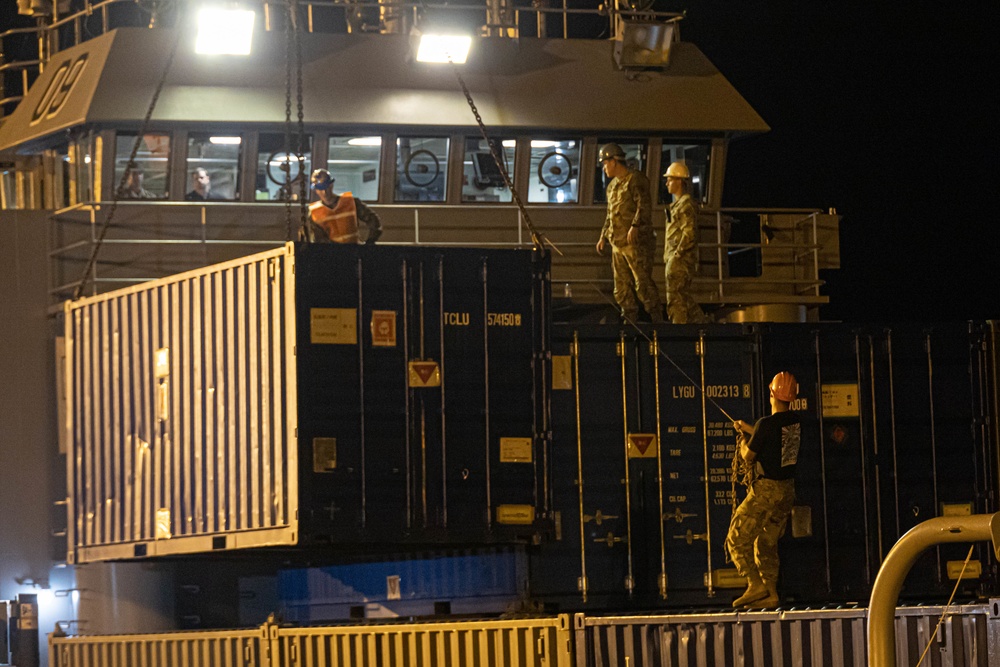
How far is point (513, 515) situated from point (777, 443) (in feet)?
8.21

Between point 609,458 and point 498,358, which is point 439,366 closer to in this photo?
point 498,358

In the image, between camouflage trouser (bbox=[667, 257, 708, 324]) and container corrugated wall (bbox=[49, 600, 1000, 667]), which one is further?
camouflage trouser (bbox=[667, 257, 708, 324])

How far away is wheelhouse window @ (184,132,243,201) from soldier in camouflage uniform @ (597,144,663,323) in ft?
16.1

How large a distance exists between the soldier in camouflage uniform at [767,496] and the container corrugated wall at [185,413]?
4199mm

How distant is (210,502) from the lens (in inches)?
597

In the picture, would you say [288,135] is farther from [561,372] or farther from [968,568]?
[968,568]

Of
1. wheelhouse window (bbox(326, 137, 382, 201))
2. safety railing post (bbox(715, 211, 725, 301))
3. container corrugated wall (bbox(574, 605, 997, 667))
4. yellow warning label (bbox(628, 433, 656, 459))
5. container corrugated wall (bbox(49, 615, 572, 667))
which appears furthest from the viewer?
wheelhouse window (bbox(326, 137, 382, 201))

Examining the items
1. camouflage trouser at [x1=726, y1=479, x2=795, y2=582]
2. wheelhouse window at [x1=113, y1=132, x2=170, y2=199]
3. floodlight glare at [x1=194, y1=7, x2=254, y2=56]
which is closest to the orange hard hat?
camouflage trouser at [x1=726, y1=479, x2=795, y2=582]

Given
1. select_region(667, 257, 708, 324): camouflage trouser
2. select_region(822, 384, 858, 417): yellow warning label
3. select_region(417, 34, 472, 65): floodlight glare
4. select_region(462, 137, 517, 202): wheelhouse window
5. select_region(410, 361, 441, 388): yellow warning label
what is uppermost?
select_region(417, 34, 472, 65): floodlight glare

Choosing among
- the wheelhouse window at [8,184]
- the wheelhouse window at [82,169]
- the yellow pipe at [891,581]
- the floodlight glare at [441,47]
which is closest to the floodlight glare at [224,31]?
the wheelhouse window at [82,169]

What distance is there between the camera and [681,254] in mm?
19750

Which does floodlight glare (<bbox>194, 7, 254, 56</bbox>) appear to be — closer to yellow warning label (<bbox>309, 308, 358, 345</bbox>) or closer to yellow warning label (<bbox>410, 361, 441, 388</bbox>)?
yellow warning label (<bbox>309, 308, 358, 345</bbox>)

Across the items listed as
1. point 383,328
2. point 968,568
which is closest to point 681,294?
point 968,568

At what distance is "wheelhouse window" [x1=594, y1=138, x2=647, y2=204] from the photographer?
2219cm
